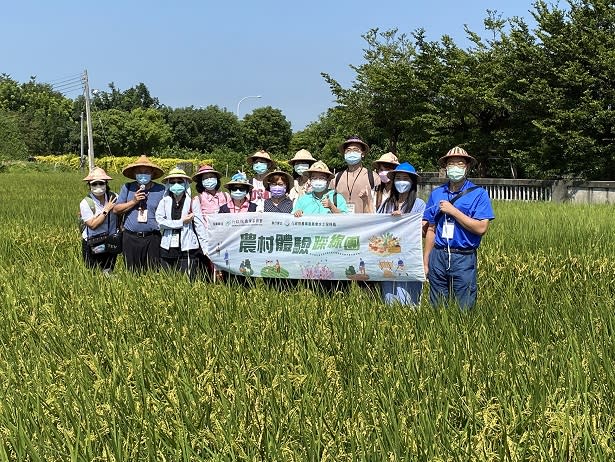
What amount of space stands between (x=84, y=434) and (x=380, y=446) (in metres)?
1.05

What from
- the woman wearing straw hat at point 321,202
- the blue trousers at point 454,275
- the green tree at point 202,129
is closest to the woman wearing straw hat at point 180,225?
the woman wearing straw hat at point 321,202

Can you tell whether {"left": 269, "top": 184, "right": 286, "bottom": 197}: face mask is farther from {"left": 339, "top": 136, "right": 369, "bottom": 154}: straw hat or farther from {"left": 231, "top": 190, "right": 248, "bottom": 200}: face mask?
{"left": 339, "top": 136, "right": 369, "bottom": 154}: straw hat

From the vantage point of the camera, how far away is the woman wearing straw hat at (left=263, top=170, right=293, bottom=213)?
18.0 feet

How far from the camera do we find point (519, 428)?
2039 millimetres

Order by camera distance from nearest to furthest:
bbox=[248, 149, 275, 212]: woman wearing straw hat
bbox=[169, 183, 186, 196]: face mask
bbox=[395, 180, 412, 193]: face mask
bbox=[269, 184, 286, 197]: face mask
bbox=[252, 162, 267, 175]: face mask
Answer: bbox=[395, 180, 412, 193]: face mask < bbox=[269, 184, 286, 197]: face mask < bbox=[169, 183, 186, 196]: face mask < bbox=[248, 149, 275, 212]: woman wearing straw hat < bbox=[252, 162, 267, 175]: face mask

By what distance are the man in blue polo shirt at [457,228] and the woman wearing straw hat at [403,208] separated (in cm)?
32

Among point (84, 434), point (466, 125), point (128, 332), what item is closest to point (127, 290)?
point (128, 332)

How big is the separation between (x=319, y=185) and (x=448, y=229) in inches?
47.9

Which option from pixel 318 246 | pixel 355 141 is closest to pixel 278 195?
pixel 318 246

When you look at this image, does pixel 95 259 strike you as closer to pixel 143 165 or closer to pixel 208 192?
pixel 143 165

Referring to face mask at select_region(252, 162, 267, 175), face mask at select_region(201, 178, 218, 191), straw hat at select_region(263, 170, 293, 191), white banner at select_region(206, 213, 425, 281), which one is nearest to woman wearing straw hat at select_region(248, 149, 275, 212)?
face mask at select_region(252, 162, 267, 175)

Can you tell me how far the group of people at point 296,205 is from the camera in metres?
4.44

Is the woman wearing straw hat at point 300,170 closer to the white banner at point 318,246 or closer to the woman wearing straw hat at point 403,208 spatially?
the white banner at point 318,246

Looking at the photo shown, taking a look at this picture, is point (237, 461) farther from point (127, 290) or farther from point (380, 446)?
point (127, 290)
